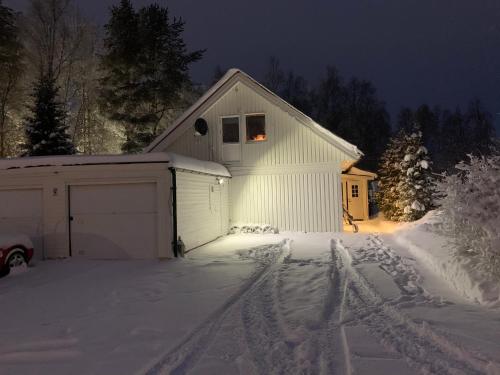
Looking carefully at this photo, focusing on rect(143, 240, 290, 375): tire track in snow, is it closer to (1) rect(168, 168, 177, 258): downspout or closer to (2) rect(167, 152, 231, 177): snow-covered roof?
(1) rect(168, 168, 177, 258): downspout

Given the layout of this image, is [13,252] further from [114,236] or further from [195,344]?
[195,344]

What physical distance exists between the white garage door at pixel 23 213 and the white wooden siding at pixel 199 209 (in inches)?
148

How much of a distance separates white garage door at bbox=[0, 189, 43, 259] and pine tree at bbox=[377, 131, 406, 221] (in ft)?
54.8

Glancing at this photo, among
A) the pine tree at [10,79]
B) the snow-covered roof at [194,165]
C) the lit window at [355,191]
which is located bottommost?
the lit window at [355,191]

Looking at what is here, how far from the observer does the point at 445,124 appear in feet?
183

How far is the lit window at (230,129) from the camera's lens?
1677 cm

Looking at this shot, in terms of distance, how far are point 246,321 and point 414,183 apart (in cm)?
1679

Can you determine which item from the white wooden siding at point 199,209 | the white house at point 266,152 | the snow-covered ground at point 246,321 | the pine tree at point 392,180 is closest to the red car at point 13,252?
the snow-covered ground at point 246,321

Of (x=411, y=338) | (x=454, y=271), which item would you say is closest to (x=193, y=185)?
(x=454, y=271)

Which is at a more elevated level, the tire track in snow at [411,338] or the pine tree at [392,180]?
the pine tree at [392,180]

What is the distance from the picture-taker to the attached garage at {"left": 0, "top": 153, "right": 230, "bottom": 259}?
10219mm

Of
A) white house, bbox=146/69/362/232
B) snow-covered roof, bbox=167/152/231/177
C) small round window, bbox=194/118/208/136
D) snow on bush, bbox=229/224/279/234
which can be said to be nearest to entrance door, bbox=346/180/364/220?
white house, bbox=146/69/362/232

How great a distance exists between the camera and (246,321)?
520cm

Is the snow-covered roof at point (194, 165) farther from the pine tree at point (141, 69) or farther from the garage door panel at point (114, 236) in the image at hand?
the pine tree at point (141, 69)
